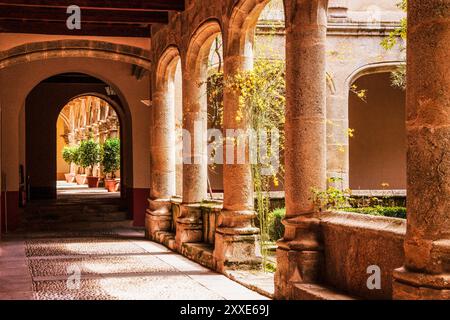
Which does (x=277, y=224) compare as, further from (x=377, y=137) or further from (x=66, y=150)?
(x=66, y=150)

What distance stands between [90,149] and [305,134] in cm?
1604

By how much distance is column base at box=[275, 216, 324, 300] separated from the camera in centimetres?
516

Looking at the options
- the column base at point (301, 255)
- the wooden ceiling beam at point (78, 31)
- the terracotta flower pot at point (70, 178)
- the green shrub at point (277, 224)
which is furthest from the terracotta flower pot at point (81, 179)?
the column base at point (301, 255)

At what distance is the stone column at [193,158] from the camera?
880 centimetres

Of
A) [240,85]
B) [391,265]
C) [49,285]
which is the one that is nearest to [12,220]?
[49,285]

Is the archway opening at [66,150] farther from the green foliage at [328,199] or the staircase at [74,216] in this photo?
the green foliage at [328,199]

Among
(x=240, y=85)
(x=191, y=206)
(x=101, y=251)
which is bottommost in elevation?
(x=101, y=251)

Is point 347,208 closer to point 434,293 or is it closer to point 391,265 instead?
point 391,265

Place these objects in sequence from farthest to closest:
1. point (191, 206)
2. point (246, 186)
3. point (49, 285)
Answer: point (191, 206) → point (246, 186) → point (49, 285)

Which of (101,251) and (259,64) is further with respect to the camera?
(101,251)

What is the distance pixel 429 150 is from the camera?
3.55 meters

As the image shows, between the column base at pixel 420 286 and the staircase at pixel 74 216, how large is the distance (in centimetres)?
949
